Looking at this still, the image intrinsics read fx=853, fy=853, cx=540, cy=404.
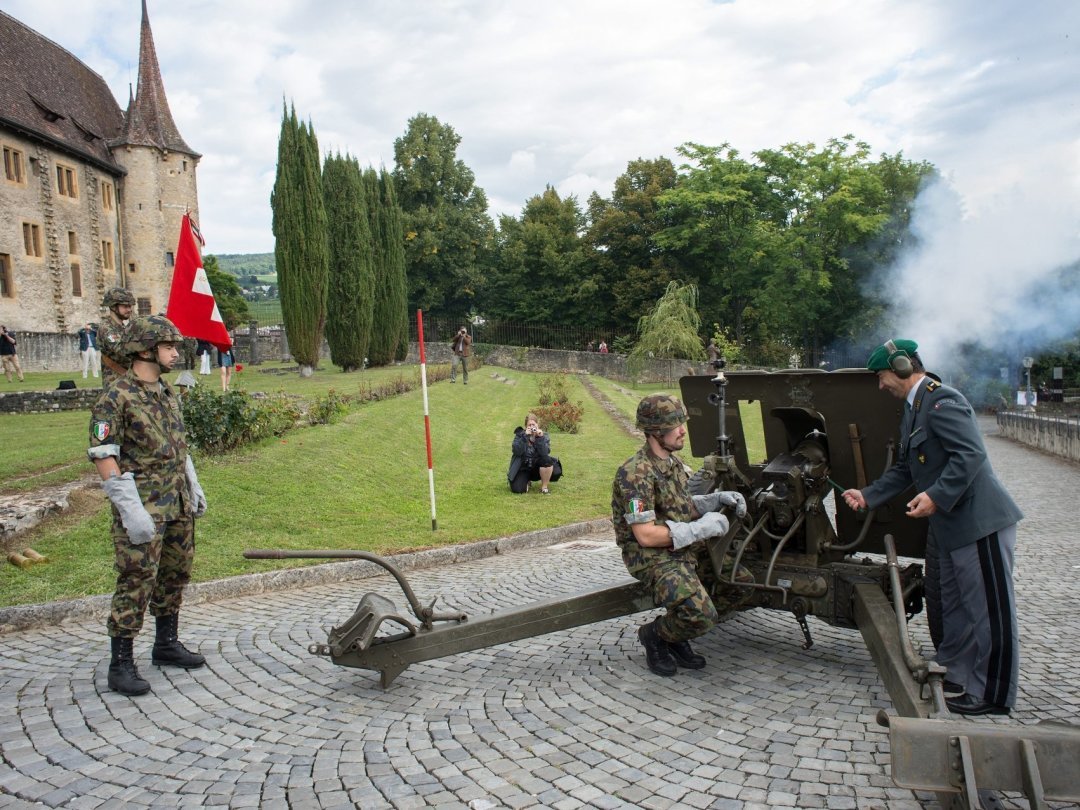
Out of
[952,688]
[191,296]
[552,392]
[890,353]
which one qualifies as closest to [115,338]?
[191,296]

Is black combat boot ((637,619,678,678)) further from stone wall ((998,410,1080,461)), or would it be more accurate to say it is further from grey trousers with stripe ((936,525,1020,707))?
stone wall ((998,410,1080,461))

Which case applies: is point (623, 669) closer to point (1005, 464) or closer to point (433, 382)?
point (1005, 464)

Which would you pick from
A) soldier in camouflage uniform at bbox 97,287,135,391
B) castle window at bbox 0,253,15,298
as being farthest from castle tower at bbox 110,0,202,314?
soldier in camouflage uniform at bbox 97,287,135,391

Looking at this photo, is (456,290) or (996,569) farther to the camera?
(456,290)

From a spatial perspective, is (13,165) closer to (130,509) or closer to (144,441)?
(144,441)

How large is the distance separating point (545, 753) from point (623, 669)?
1.28 m

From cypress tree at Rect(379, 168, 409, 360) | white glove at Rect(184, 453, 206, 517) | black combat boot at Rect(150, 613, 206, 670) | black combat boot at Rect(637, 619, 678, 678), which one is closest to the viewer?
black combat boot at Rect(637, 619, 678, 678)

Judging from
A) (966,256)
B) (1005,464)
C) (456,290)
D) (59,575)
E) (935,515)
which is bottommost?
(1005,464)

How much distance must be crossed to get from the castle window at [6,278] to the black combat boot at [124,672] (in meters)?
41.6

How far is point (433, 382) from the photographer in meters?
30.5

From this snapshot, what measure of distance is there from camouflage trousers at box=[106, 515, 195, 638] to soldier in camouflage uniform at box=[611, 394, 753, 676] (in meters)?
2.73

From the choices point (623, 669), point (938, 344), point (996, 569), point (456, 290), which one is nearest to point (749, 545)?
point (623, 669)

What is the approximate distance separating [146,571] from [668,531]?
3067mm

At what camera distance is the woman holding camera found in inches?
494
